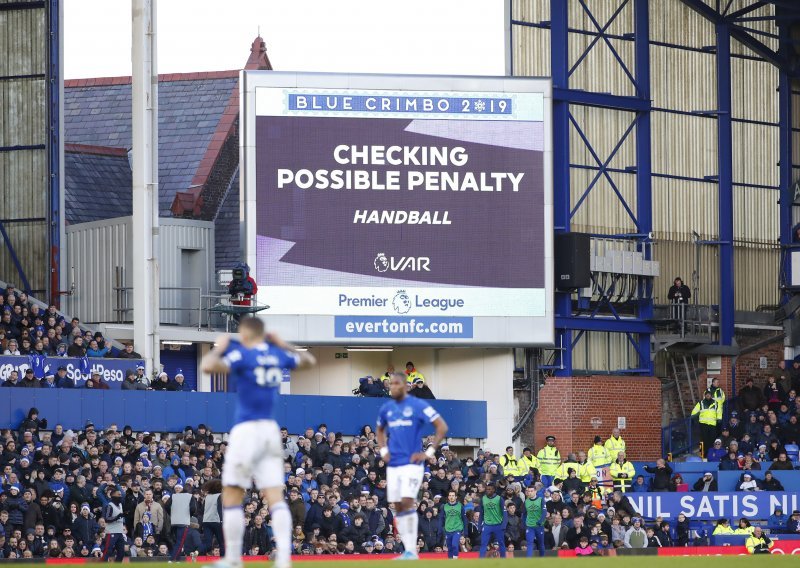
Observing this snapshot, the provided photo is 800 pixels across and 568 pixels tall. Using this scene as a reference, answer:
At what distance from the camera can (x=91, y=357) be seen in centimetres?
3316

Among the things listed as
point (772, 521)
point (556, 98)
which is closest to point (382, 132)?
point (556, 98)

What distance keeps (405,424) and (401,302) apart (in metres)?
20.8

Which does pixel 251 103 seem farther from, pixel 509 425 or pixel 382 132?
pixel 509 425

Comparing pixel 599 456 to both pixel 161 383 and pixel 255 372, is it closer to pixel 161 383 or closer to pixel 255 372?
pixel 161 383

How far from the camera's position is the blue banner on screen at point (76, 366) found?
31.5m

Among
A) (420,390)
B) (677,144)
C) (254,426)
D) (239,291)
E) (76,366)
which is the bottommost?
(420,390)

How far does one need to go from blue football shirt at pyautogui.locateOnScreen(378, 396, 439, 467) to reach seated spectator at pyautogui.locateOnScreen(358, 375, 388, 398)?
1853 cm

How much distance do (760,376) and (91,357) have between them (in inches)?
768

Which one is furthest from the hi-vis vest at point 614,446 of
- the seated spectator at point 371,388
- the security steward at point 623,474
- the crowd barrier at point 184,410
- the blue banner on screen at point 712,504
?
the seated spectator at point 371,388

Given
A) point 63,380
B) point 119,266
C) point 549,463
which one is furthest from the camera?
point 119,266

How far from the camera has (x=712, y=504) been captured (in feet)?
116

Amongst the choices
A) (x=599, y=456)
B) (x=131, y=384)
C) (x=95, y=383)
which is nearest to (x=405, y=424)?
(x=95, y=383)

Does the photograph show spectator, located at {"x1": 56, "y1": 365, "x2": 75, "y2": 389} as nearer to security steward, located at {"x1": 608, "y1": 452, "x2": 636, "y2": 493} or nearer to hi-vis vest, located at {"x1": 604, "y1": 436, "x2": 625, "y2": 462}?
security steward, located at {"x1": 608, "y1": 452, "x2": 636, "y2": 493}

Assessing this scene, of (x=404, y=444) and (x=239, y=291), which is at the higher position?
(x=239, y=291)
